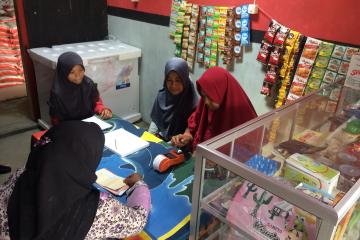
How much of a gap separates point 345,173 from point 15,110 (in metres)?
3.98

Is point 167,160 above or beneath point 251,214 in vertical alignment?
beneath

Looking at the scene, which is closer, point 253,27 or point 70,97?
point 253,27

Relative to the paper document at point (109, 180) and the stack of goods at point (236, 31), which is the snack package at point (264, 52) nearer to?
the stack of goods at point (236, 31)

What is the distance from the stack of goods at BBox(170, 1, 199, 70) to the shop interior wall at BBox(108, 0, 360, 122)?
0.34 feet

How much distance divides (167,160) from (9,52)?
3.45m

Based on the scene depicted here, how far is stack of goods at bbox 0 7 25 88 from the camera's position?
394 centimetres

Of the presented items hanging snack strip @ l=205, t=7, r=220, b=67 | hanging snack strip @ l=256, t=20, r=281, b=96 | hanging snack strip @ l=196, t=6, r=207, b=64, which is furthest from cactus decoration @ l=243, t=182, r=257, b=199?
hanging snack strip @ l=196, t=6, r=207, b=64

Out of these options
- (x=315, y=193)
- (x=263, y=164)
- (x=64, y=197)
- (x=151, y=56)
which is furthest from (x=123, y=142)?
(x=151, y=56)

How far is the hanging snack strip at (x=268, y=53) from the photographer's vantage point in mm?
2221

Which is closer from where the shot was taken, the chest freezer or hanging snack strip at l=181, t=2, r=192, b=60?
hanging snack strip at l=181, t=2, r=192, b=60

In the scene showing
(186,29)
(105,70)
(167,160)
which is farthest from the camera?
(105,70)

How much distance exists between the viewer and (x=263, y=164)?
1056 mm

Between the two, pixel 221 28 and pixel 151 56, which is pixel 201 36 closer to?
Result: pixel 221 28

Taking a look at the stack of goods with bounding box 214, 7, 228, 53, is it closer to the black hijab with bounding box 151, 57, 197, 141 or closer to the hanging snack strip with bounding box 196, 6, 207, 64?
the hanging snack strip with bounding box 196, 6, 207, 64
